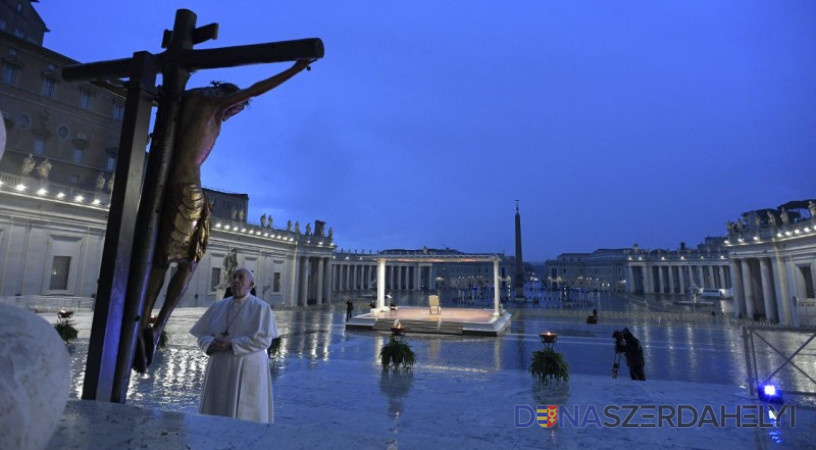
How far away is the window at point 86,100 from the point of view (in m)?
40.2

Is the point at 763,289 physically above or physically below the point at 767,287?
below

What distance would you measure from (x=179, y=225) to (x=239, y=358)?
5.62 ft

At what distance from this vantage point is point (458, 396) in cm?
796

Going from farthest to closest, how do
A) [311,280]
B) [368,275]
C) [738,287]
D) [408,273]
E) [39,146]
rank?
[408,273], [368,275], [311,280], [738,287], [39,146]

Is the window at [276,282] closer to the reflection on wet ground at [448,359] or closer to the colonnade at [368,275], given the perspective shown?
the reflection on wet ground at [448,359]

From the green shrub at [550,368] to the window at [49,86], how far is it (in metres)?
49.5

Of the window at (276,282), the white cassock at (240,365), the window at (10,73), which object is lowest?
the white cassock at (240,365)

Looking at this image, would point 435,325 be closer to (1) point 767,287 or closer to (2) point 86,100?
(1) point 767,287

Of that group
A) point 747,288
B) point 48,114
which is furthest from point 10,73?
point 747,288

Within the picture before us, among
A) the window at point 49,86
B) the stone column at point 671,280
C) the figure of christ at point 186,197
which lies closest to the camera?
the figure of christ at point 186,197

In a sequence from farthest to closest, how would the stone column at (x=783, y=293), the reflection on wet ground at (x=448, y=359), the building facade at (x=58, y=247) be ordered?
1. the stone column at (x=783, y=293)
2. the building facade at (x=58, y=247)
3. the reflection on wet ground at (x=448, y=359)

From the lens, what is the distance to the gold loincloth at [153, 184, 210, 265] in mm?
3967

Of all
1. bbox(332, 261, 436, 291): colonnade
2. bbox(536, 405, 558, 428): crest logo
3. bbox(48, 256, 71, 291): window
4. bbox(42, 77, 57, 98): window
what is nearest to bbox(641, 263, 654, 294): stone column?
bbox(332, 261, 436, 291): colonnade

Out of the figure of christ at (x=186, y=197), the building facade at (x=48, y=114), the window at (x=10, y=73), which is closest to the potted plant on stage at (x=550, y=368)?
the figure of christ at (x=186, y=197)
